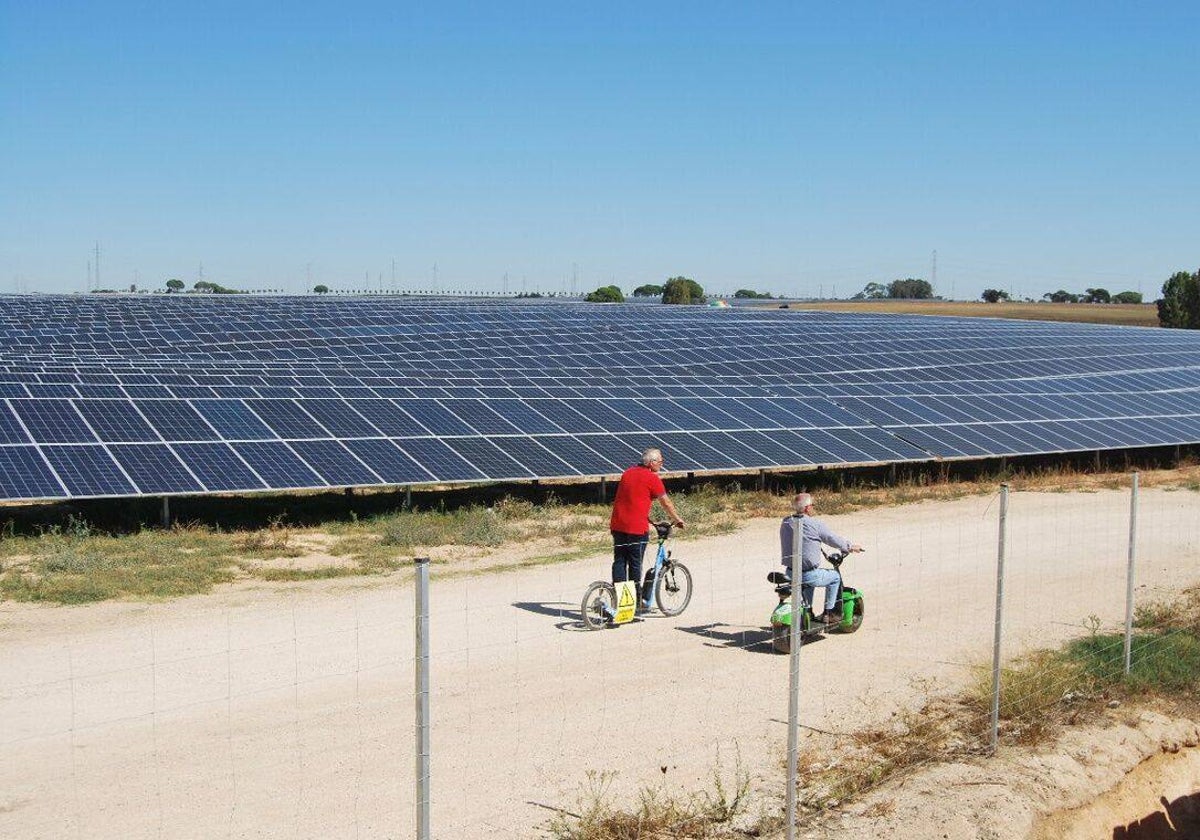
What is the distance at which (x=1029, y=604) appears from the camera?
50.4 feet

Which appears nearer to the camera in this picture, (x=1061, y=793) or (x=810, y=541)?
(x=1061, y=793)

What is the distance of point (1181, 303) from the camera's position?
105m

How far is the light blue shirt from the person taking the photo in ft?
42.5

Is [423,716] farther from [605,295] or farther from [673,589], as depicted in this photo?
[605,295]

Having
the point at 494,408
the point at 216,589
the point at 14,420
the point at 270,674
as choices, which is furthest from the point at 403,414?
the point at 270,674

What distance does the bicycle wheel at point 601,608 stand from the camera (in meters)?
13.8

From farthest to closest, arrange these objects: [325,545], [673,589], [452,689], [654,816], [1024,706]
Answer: [325,545]
[673,589]
[452,689]
[1024,706]
[654,816]

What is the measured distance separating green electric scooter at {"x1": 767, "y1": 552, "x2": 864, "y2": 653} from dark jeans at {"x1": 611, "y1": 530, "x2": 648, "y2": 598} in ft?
5.21

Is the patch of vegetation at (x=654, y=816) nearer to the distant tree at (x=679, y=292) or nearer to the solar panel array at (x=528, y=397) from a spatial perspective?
the solar panel array at (x=528, y=397)

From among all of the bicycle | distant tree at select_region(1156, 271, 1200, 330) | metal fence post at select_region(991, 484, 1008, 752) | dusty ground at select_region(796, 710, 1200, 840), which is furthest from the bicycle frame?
distant tree at select_region(1156, 271, 1200, 330)

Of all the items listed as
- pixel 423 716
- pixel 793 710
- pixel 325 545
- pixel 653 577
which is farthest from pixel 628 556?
pixel 423 716

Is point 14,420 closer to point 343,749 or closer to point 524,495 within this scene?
point 524,495

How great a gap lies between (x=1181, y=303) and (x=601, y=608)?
4107 inches

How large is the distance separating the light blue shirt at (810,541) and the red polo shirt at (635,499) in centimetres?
159
